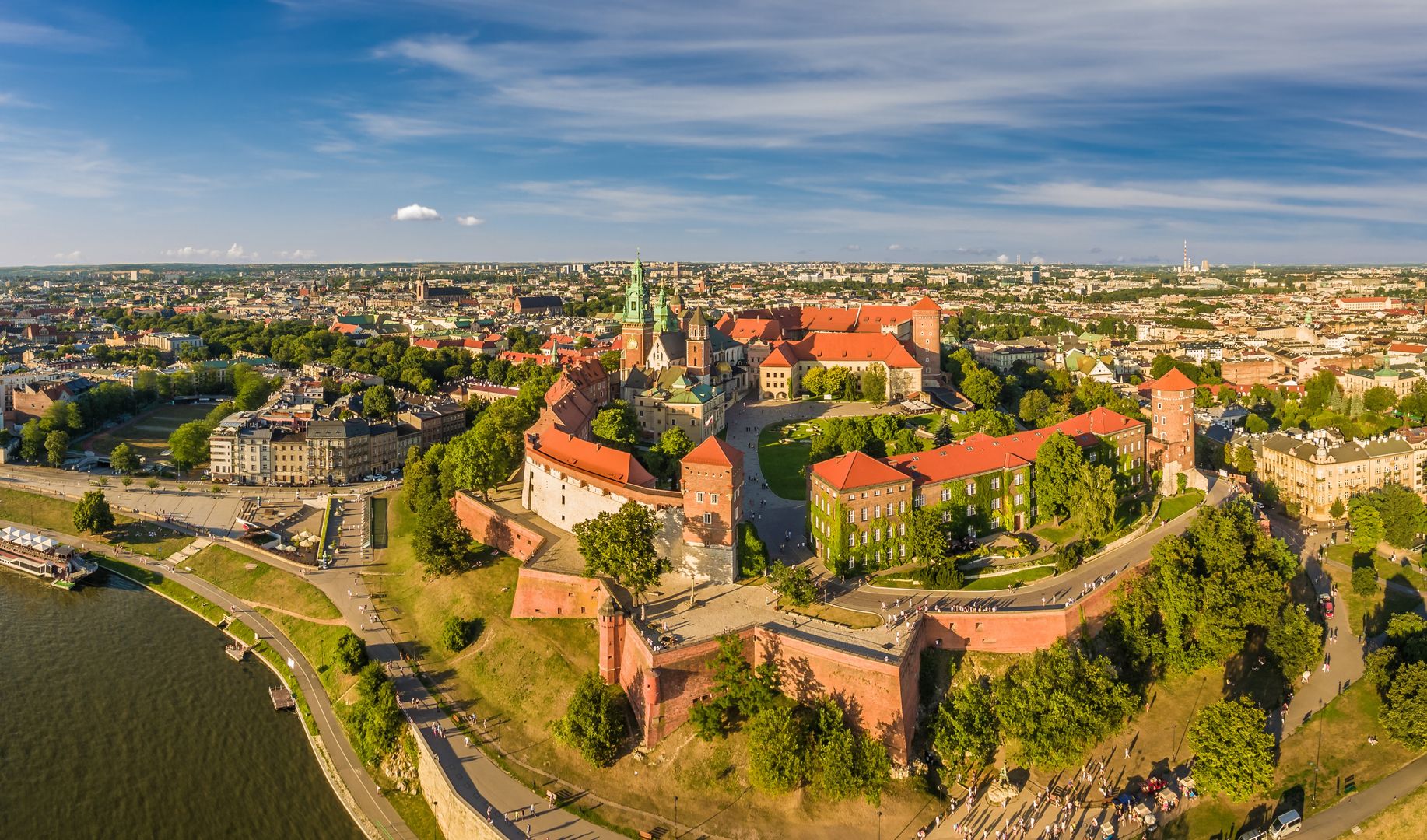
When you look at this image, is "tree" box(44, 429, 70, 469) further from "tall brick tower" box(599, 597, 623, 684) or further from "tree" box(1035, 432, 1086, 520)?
"tree" box(1035, 432, 1086, 520)

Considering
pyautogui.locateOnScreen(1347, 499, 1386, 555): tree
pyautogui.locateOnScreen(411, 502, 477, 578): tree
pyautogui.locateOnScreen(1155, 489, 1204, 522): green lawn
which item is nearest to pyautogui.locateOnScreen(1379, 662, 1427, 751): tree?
pyautogui.locateOnScreen(1155, 489, 1204, 522): green lawn

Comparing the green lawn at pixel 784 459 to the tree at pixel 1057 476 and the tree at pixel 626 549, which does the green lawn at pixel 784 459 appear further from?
the tree at pixel 626 549

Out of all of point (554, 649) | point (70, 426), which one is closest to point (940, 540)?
point (554, 649)

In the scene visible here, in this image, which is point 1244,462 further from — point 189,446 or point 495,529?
point 189,446

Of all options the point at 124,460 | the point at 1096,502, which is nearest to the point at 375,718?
the point at 1096,502

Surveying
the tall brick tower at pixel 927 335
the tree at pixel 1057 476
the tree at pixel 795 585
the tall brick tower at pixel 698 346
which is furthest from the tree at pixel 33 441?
the tree at pixel 1057 476
